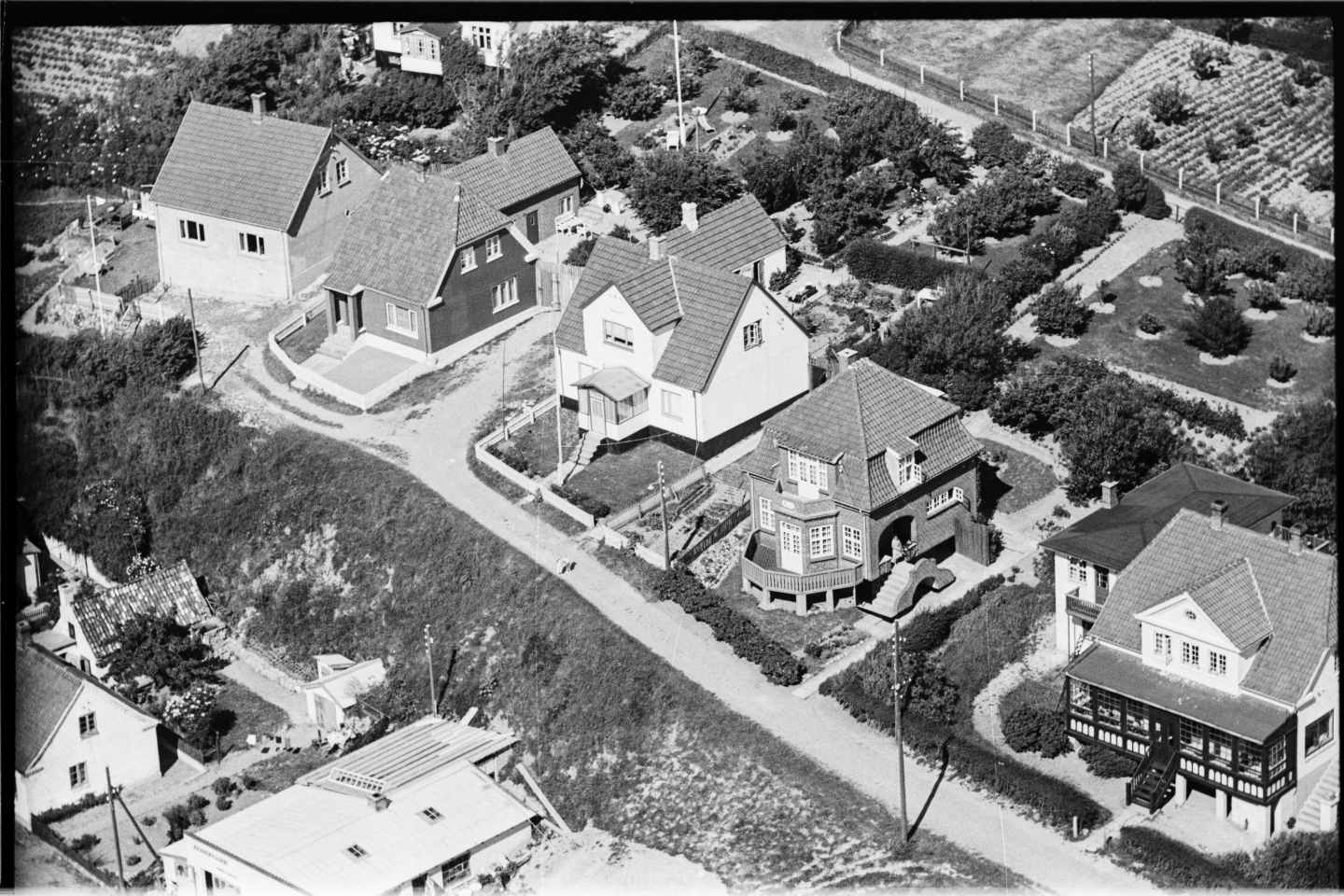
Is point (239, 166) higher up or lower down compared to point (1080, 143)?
lower down

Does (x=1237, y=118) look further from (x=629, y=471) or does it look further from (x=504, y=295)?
(x=504, y=295)

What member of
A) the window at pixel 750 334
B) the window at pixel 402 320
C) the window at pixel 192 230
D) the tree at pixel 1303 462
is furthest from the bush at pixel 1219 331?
the window at pixel 192 230

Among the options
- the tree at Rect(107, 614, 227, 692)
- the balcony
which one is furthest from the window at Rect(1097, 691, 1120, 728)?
the tree at Rect(107, 614, 227, 692)

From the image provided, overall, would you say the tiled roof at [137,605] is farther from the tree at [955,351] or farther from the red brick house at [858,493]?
the tree at [955,351]

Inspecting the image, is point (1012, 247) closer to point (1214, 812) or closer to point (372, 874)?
point (1214, 812)

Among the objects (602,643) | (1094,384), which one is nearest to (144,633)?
(602,643)

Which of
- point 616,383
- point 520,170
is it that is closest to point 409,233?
point 520,170

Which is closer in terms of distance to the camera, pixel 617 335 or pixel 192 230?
pixel 617 335
